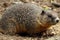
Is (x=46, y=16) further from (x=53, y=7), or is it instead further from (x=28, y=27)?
(x=53, y=7)

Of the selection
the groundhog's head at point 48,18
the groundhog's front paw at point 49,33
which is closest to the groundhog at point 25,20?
the groundhog's head at point 48,18

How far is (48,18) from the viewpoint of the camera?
736cm

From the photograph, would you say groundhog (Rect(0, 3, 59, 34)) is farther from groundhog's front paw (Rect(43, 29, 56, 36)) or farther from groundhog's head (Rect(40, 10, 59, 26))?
groundhog's front paw (Rect(43, 29, 56, 36))

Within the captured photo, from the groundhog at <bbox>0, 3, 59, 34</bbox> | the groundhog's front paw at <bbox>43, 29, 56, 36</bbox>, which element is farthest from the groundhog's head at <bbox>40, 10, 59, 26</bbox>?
the groundhog's front paw at <bbox>43, 29, 56, 36</bbox>

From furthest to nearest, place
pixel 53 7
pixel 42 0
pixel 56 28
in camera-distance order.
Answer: pixel 42 0, pixel 53 7, pixel 56 28

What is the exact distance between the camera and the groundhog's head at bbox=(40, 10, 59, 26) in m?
7.21

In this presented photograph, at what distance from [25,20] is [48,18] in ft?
2.35

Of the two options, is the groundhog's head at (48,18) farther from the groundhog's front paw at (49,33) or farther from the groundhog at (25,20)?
the groundhog's front paw at (49,33)

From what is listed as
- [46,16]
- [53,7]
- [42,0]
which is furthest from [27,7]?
[42,0]

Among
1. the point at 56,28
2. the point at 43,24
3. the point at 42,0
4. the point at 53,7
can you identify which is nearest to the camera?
the point at 43,24

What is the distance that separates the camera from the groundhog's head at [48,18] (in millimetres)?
7205

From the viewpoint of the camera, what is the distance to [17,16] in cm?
770

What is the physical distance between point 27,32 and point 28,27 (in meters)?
0.16

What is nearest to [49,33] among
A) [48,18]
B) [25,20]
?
[48,18]
